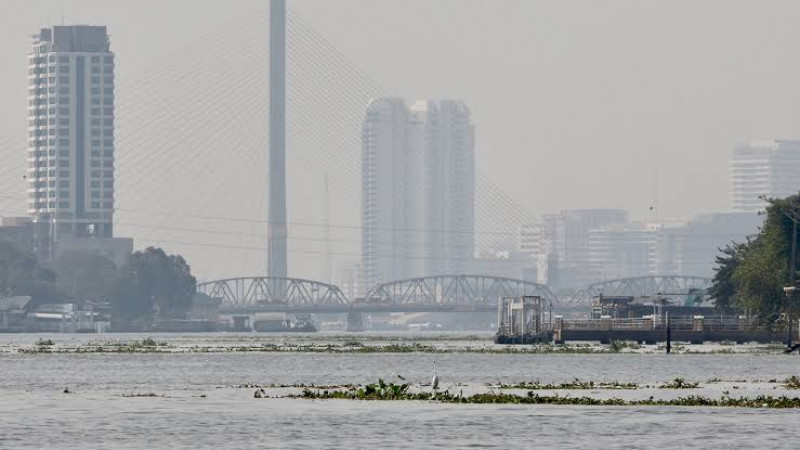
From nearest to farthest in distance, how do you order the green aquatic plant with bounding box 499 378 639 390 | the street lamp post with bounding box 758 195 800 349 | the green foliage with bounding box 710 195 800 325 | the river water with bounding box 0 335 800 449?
the river water with bounding box 0 335 800 449 < the green aquatic plant with bounding box 499 378 639 390 < the street lamp post with bounding box 758 195 800 349 < the green foliage with bounding box 710 195 800 325

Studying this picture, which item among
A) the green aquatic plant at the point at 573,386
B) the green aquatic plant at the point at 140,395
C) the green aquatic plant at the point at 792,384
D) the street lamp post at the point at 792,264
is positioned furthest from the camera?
the street lamp post at the point at 792,264

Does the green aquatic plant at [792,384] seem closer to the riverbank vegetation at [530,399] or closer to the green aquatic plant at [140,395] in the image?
the riverbank vegetation at [530,399]

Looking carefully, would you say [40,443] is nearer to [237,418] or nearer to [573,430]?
[237,418]

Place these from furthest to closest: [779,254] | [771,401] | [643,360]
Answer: [779,254], [643,360], [771,401]

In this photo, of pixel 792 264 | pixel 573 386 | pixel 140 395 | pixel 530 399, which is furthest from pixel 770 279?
pixel 530 399

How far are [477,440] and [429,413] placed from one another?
1132 cm

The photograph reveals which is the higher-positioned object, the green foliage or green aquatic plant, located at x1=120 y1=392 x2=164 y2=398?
the green foliage

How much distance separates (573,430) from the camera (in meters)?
73.1

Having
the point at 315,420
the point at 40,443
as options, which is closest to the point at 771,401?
the point at 315,420

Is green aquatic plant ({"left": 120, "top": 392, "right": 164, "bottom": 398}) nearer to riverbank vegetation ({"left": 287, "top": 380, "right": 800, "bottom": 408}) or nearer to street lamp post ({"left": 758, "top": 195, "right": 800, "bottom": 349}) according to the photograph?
riverbank vegetation ({"left": 287, "top": 380, "right": 800, "bottom": 408})

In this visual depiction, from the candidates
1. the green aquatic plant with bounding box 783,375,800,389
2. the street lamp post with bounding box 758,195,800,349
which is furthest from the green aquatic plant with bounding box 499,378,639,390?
the street lamp post with bounding box 758,195,800,349

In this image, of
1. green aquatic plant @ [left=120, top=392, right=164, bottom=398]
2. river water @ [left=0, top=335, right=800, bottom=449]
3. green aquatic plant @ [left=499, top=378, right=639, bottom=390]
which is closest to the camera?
river water @ [left=0, top=335, right=800, bottom=449]

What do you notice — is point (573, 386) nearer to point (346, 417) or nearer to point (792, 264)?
point (346, 417)

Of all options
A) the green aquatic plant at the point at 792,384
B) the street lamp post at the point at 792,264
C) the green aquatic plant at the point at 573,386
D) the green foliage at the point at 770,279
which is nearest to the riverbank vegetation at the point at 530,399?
the green aquatic plant at the point at 573,386
